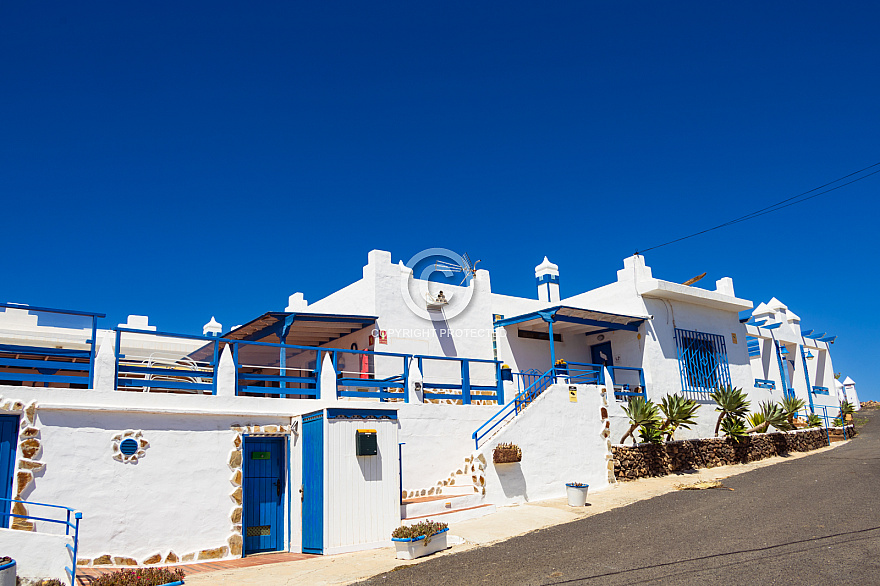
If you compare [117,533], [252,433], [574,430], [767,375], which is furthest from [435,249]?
[767,375]

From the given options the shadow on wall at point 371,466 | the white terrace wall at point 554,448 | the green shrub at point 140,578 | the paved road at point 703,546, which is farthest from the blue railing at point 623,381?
the green shrub at point 140,578

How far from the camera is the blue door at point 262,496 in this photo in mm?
10656

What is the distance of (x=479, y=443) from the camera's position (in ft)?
46.4

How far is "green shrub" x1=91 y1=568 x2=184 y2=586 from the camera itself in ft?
24.6

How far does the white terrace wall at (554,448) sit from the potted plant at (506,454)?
0.35ft

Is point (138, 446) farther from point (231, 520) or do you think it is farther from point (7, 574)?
point (7, 574)

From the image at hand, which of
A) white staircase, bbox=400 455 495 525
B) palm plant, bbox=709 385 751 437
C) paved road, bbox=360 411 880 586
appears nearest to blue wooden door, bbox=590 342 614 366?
palm plant, bbox=709 385 751 437

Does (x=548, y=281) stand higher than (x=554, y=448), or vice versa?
(x=548, y=281)

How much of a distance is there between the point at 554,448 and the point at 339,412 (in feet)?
21.1

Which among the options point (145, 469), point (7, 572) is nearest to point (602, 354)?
point (145, 469)

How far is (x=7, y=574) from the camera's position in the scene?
22.3 feet

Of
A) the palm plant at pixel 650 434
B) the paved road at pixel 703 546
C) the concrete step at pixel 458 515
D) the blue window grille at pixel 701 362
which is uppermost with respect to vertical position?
the blue window grille at pixel 701 362

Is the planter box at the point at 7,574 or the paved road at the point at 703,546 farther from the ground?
the planter box at the point at 7,574

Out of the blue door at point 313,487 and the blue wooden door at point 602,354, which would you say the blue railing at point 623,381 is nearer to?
the blue wooden door at point 602,354
